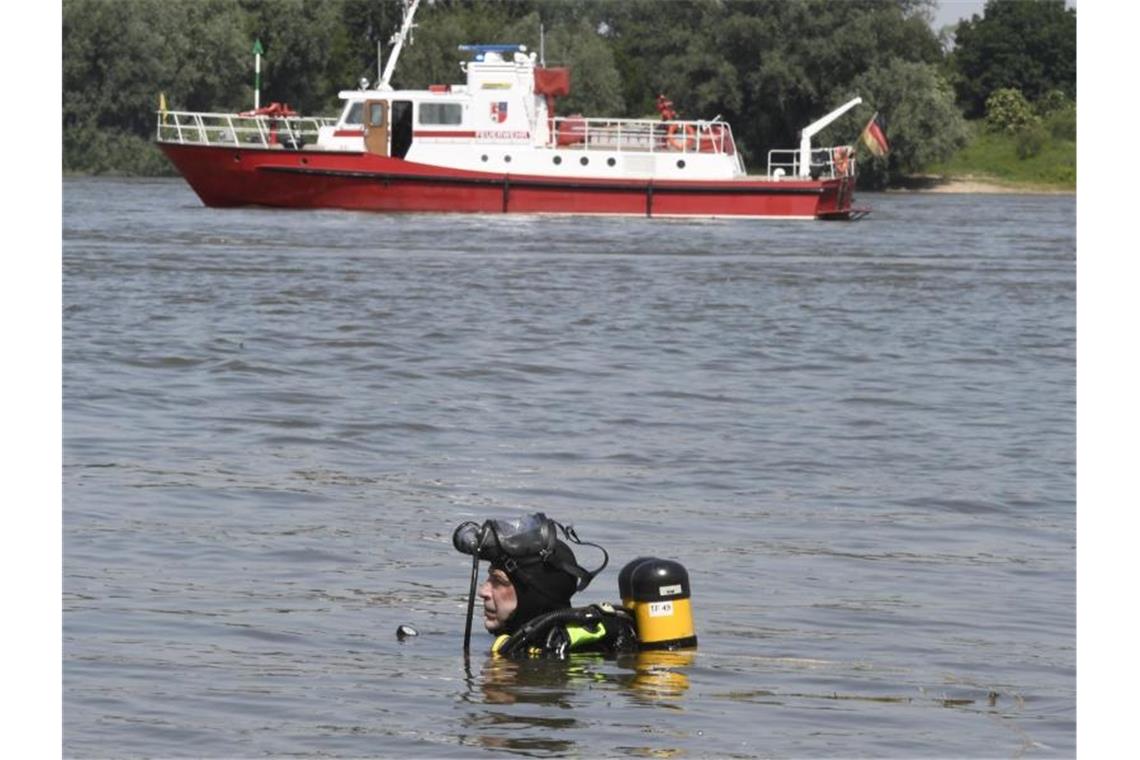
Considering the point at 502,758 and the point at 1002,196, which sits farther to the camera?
the point at 1002,196

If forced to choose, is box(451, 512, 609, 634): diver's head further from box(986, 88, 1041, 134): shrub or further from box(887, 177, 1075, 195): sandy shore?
box(986, 88, 1041, 134): shrub

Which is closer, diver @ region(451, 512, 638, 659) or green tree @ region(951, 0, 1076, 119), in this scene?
diver @ region(451, 512, 638, 659)

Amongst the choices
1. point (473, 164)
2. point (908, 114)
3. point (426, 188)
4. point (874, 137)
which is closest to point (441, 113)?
point (473, 164)

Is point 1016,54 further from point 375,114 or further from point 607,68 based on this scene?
point 375,114

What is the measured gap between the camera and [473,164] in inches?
1492

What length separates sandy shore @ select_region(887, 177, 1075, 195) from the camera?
6356 cm

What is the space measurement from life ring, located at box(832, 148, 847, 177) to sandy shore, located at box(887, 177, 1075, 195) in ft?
75.7

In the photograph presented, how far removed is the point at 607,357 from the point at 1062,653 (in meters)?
10.5

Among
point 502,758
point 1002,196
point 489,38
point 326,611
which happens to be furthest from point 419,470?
point 489,38

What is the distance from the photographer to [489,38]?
6944 centimetres

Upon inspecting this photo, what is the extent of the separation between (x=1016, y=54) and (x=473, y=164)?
38213 mm

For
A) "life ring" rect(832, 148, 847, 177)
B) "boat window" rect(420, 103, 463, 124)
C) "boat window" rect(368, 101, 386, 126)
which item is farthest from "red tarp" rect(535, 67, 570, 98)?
"life ring" rect(832, 148, 847, 177)
